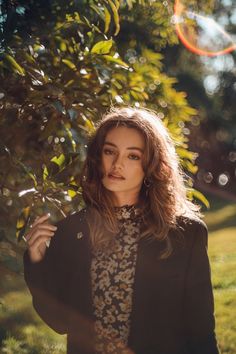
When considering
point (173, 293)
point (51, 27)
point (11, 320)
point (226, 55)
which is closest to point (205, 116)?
point (226, 55)

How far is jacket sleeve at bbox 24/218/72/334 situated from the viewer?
2.81m

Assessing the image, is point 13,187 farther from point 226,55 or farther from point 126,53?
point 226,55

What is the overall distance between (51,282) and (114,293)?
12.9 inches

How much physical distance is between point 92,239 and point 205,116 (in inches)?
612

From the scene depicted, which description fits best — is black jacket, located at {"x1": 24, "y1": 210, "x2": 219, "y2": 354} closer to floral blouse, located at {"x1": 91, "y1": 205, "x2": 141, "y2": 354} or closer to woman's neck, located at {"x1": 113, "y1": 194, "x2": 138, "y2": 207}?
floral blouse, located at {"x1": 91, "y1": 205, "x2": 141, "y2": 354}

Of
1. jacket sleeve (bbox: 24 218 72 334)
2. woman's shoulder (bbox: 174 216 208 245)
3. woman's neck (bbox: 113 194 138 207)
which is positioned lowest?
jacket sleeve (bbox: 24 218 72 334)

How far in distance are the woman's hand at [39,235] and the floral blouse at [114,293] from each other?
0.27 meters

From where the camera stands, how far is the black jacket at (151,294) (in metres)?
2.69

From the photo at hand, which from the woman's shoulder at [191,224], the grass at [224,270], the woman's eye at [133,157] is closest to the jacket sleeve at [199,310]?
the woman's shoulder at [191,224]

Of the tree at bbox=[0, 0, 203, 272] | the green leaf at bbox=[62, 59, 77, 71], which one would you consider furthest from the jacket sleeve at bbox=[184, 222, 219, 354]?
the green leaf at bbox=[62, 59, 77, 71]

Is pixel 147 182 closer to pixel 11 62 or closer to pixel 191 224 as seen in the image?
pixel 191 224

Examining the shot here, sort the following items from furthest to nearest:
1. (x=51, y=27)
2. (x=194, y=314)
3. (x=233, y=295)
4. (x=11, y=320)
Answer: (x=233, y=295) < (x=11, y=320) < (x=51, y=27) < (x=194, y=314)

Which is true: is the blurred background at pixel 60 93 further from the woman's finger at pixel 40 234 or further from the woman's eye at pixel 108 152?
the woman's eye at pixel 108 152

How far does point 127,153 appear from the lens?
2809 mm
